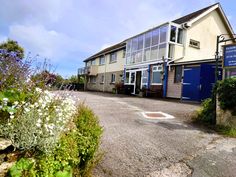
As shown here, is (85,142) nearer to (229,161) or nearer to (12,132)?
(12,132)

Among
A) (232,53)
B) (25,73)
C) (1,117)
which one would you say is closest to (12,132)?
(1,117)

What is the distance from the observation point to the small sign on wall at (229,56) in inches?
391

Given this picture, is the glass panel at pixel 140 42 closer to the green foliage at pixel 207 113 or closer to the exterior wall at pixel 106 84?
the exterior wall at pixel 106 84

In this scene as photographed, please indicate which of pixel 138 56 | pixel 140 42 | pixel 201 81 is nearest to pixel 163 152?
pixel 201 81

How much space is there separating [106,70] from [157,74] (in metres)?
12.4

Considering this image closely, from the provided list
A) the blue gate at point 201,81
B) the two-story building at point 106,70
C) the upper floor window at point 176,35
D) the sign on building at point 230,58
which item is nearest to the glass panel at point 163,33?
the upper floor window at point 176,35

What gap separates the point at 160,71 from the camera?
1938cm

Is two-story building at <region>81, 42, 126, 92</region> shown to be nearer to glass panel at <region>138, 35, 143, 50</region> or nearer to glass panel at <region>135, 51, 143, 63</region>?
glass panel at <region>135, 51, 143, 63</region>

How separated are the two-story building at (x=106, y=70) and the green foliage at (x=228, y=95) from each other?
64.0ft

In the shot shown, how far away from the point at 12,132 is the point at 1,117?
11.0 inches

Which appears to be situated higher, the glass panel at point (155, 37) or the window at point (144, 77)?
the glass panel at point (155, 37)

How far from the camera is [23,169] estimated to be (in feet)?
8.18

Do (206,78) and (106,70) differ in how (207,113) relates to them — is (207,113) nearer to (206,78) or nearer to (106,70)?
(206,78)

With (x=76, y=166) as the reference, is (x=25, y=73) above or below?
above
